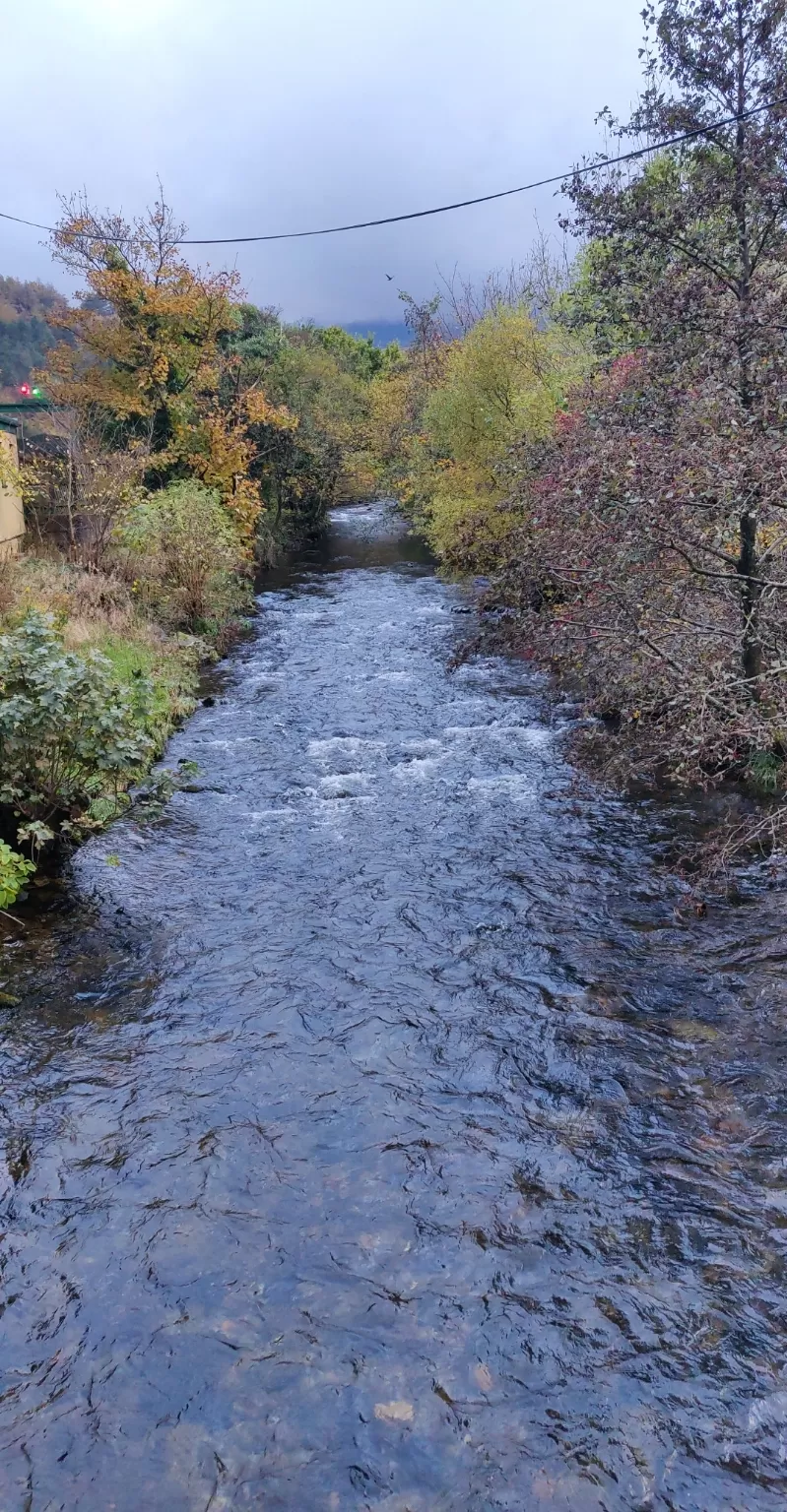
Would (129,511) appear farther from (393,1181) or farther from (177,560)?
(393,1181)

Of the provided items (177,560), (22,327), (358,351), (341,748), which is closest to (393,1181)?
(341,748)

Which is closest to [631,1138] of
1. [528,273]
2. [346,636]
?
[346,636]

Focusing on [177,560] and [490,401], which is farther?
[490,401]

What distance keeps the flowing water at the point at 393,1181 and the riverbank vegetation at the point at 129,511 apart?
1.61m

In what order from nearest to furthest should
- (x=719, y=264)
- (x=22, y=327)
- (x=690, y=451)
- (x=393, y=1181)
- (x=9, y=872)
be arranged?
(x=393, y=1181), (x=9, y=872), (x=690, y=451), (x=719, y=264), (x=22, y=327)

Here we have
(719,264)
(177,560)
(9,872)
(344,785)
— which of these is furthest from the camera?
(177,560)

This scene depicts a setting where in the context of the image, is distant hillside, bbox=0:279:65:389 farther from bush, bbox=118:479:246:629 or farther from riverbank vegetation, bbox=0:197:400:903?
bush, bbox=118:479:246:629

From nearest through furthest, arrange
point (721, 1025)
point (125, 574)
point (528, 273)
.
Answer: point (721, 1025), point (125, 574), point (528, 273)

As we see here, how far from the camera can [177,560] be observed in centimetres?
1883

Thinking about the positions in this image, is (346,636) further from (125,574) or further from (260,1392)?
(260,1392)

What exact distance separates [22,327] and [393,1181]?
9003 centimetres

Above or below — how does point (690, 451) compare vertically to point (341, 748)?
above

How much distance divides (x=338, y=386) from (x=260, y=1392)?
4754 cm

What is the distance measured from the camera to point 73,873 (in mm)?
8727
